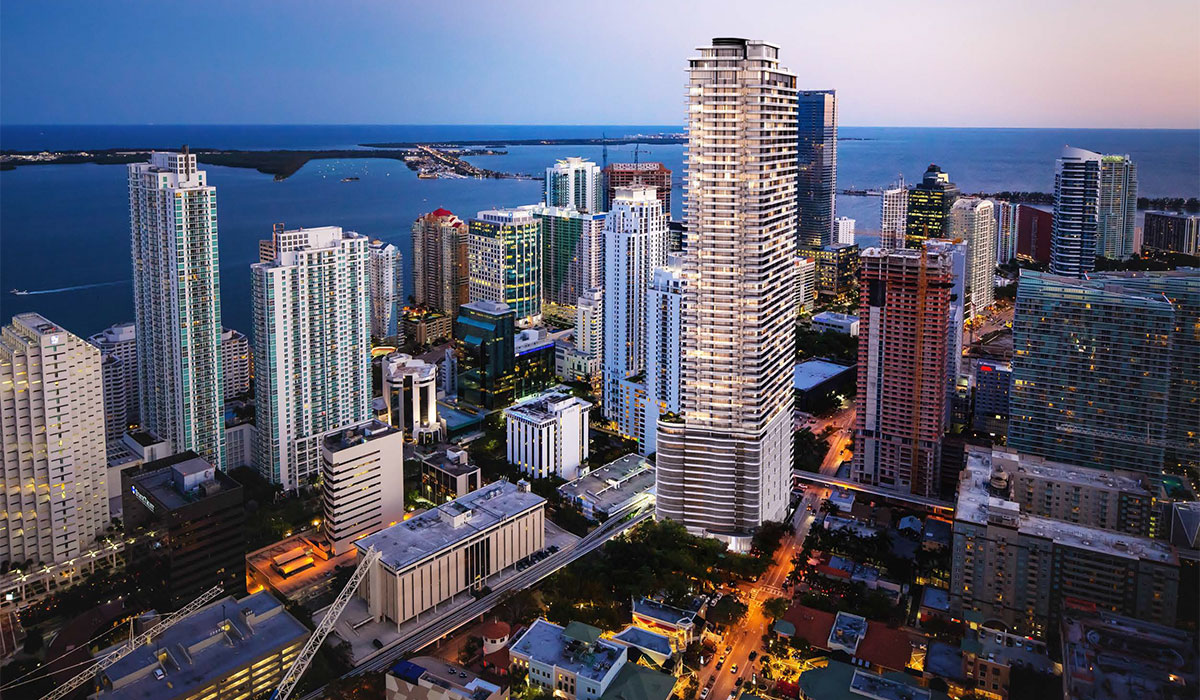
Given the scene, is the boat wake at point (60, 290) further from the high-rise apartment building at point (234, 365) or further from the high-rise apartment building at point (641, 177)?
the high-rise apartment building at point (641, 177)

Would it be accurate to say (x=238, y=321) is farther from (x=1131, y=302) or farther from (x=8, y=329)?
(x=1131, y=302)

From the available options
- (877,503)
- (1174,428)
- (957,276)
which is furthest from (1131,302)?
(957,276)

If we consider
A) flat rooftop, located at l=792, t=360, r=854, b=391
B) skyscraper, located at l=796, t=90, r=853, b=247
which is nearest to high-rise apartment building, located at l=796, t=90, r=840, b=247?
skyscraper, located at l=796, t=90, r=853, b=247

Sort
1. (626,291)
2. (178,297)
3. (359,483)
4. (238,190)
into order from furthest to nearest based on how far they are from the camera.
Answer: (238,190) < (626,291) < (178,297) < (359,483)

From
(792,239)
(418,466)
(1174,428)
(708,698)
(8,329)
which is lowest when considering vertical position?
(708,698)

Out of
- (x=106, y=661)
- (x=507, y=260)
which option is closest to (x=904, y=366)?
(x=106, y=661)

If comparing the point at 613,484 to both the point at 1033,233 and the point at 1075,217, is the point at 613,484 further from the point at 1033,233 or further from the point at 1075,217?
the point at 1033,233
